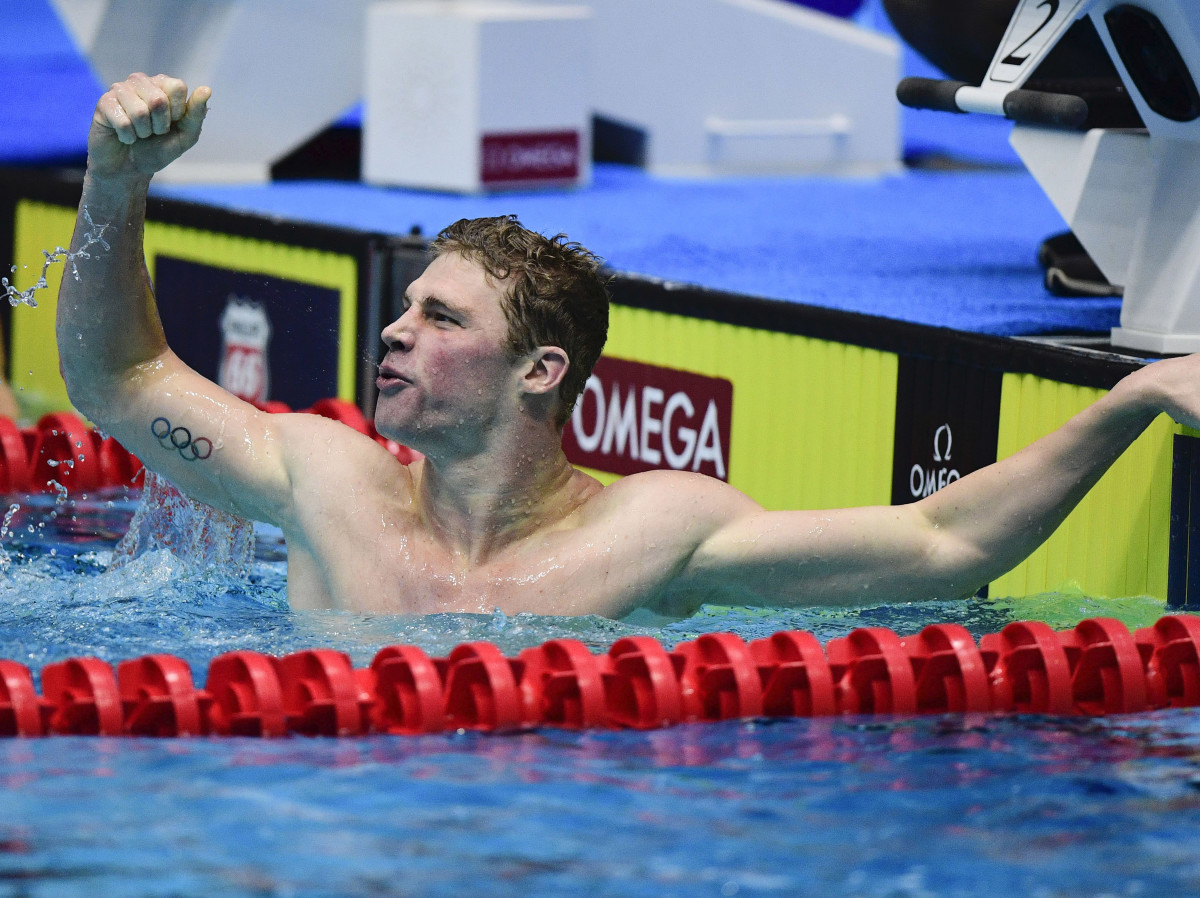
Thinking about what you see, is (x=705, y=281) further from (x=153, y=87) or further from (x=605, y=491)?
(x=153, y=87)

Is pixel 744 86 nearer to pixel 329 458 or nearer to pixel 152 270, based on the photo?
pixel 152 270

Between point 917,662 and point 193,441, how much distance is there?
3.45 ft

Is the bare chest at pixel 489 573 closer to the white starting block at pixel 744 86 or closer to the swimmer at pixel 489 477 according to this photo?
the swimmer at pixel 489 477

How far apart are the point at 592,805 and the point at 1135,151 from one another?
6.75 ft

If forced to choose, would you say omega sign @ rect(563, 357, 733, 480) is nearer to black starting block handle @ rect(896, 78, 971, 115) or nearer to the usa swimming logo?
black starting block handle @ rect(896, 78, 971, 115)

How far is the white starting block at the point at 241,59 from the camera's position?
627cm

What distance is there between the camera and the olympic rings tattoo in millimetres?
2619

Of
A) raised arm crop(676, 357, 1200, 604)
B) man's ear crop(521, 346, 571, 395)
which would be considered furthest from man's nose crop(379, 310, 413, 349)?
raised arm crop(676, 357, 1200, 604)

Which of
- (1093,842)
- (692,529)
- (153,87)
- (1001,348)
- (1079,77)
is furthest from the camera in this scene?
(1079,77)

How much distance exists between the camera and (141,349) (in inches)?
102

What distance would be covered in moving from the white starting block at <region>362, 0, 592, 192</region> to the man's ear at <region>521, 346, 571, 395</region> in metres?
3.76

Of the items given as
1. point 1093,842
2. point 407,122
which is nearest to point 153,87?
point 1093,842

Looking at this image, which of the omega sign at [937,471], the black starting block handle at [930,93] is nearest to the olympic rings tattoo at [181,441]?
the omega sign at [937,471]

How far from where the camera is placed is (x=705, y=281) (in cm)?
443
